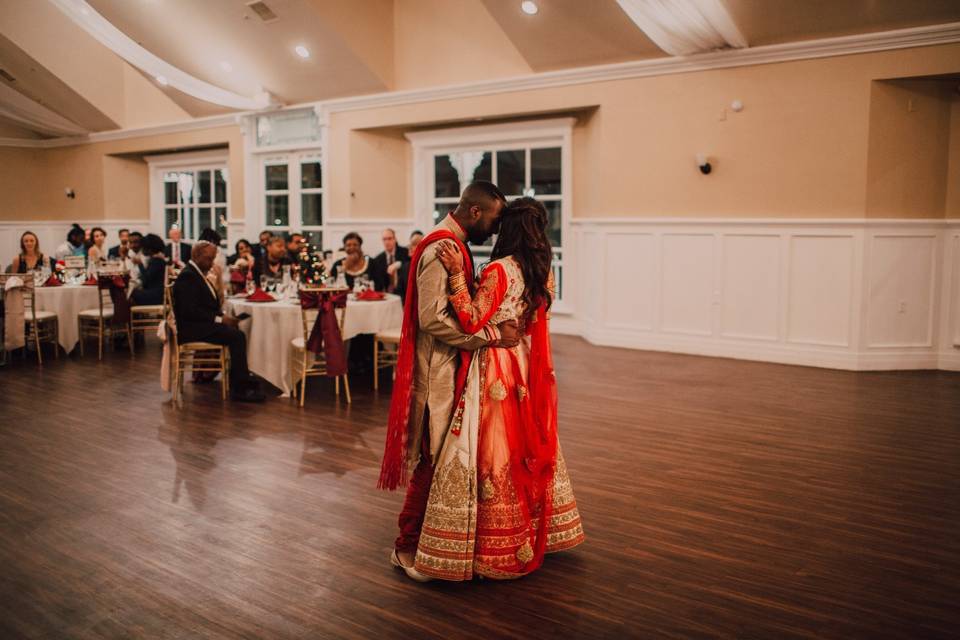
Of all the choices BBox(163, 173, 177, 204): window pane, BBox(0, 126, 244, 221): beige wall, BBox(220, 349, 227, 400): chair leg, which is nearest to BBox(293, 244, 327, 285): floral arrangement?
BBox(220, 349, 227, 400): chair leg

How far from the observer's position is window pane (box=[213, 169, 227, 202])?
43.3 ft

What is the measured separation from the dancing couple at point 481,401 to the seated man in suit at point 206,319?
11.6 feet

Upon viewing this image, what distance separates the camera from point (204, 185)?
13516mm

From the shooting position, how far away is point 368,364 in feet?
23.9

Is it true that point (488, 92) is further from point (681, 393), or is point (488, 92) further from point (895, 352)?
point (895, 352)

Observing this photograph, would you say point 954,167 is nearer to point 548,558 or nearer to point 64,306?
point 548,558

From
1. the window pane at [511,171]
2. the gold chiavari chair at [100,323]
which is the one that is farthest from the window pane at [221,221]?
the window pane at [511,171]

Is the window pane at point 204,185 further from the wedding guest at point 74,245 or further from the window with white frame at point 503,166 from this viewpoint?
the window with white frame at point 503,166

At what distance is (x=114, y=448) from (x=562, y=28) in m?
6.19

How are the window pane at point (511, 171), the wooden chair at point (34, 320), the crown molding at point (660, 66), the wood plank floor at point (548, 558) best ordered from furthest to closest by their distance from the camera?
the window pane at point (511, 171) < the wooden chair at point (34, 320) < the crown molding at point (660, 66) < the wood plank floor at point (548, 558)

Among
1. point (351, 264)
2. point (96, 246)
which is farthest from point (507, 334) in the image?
point (96, 246)

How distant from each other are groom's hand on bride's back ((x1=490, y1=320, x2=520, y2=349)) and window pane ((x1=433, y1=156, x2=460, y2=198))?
784cm

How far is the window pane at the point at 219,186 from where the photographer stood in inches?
520

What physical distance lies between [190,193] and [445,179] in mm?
Answer: 5762
